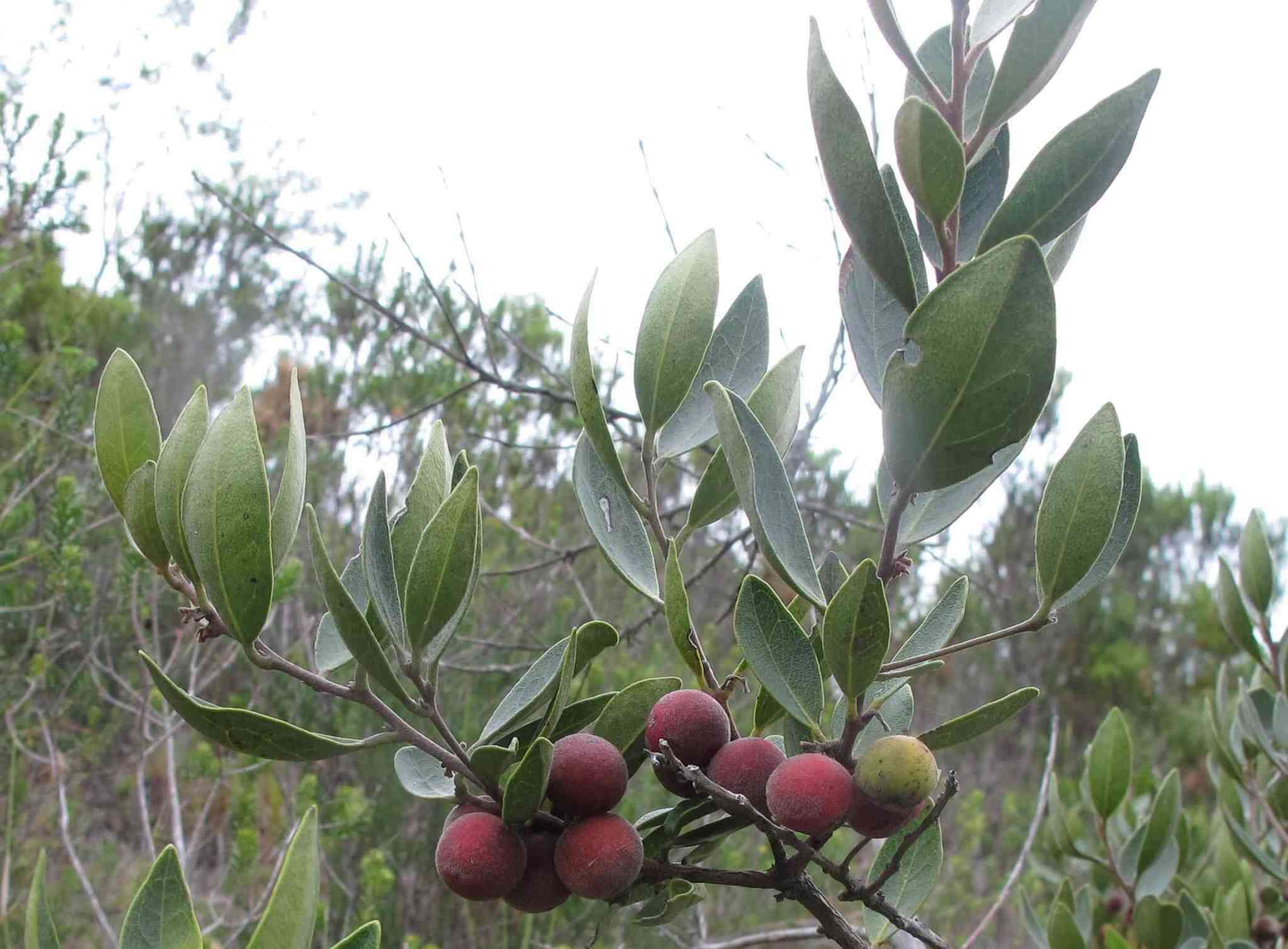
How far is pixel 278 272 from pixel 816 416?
8138mm

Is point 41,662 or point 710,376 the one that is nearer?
point 710,376

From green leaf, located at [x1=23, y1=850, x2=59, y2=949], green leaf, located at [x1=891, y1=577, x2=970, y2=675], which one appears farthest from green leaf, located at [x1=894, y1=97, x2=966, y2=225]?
green leaf, located at [x1=23, y1=850, x2=59, y2=949]

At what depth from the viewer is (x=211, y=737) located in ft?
2.03

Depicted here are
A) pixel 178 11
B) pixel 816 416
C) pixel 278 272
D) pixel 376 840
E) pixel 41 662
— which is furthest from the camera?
pixel 278 272

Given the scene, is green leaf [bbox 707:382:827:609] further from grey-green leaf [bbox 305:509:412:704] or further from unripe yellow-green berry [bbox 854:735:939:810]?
grey-green leaf [bbox 305:509:412:704]

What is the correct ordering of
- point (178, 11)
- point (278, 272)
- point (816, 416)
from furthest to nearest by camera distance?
point (278, 272), point (178, 11), point (816, 416)

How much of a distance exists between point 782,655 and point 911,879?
28 centimetres

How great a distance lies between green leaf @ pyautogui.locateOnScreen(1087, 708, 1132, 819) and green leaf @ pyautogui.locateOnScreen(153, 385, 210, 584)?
1265mm

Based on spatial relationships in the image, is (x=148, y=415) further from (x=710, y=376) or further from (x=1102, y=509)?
(x=1102, y=509)

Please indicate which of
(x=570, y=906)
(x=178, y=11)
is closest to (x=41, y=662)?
(x=570, y=906)

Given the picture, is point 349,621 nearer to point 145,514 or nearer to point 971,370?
point 145,514

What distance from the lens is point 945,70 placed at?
28.5 inches

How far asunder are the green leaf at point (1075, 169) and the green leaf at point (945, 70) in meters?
0.14

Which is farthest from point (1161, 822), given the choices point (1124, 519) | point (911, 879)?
point (1124, 519)
